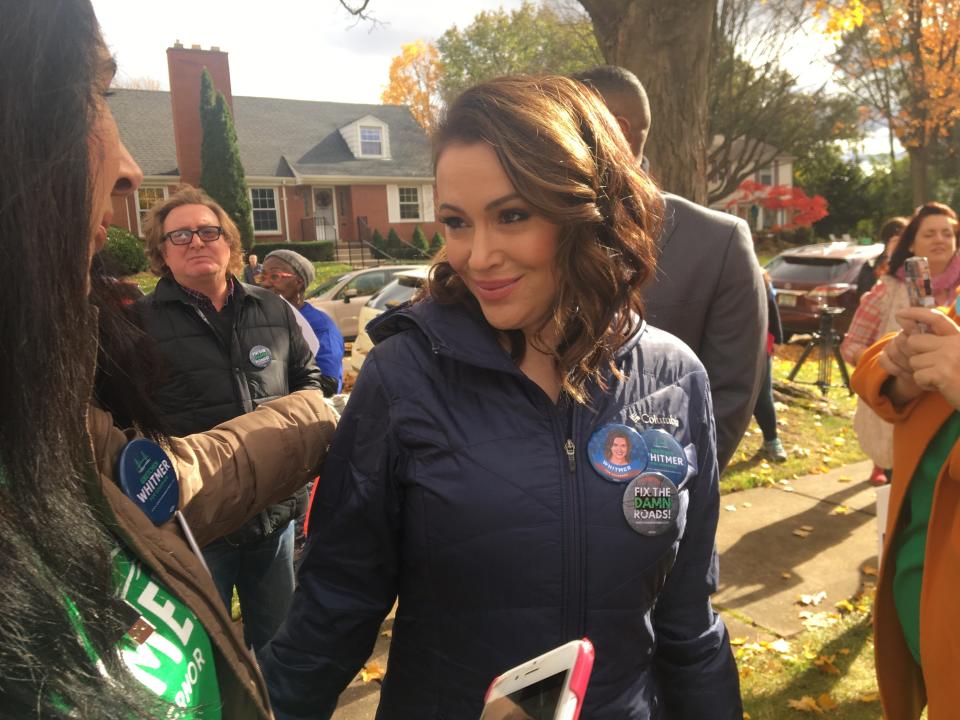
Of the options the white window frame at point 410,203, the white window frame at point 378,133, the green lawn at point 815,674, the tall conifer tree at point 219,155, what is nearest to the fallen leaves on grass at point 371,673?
the green lawn at point 815,674

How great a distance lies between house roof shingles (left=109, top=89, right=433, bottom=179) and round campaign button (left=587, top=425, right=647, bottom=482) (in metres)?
30.4

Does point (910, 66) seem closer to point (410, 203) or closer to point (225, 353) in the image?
point (410, 203)

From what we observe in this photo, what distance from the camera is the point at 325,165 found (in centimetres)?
3325

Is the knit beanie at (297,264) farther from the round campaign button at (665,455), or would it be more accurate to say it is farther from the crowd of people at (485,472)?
the round campaign button at (665,455)

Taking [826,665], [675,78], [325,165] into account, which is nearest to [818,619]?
[826,665]

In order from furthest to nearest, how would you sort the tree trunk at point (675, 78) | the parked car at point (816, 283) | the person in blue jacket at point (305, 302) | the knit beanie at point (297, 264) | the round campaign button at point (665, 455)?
the parked car at point (816, 283) < the tree trunk at point (675, 78) < the knit beanie at point (297, 264) < the person in blue jacket at point (305, 302) < the round campaign button at point (665, 455)

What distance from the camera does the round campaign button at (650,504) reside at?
5.26ft

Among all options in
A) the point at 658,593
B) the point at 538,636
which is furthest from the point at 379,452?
the point at 658,593

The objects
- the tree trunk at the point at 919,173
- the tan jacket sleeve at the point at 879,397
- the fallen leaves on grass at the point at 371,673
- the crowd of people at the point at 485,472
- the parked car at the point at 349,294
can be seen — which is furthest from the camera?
the tree trunk at the point at 919,173

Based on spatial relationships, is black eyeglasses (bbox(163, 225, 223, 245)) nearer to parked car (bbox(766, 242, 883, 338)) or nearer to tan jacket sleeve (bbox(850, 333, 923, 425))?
tan jacket sleeve (bbox(850, 333, 923, 425))

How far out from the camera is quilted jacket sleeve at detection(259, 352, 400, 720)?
159cm

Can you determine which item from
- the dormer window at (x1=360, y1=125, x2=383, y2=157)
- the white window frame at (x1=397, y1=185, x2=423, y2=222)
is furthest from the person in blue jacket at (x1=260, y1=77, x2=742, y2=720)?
the dormer window at (x1=360, y1=125, x2=383, y2=157)

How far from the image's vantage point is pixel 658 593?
5.80 feet

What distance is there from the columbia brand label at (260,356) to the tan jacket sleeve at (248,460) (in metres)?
1.47
